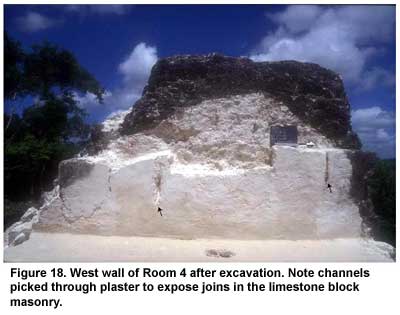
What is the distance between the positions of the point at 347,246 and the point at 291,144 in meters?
1.89

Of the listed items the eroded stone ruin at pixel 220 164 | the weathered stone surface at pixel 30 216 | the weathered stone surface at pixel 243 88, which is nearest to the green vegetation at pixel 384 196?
the weathered stone surface at pixel 243 88

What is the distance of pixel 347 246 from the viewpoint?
19.6 ft

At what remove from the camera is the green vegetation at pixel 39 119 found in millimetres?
13203

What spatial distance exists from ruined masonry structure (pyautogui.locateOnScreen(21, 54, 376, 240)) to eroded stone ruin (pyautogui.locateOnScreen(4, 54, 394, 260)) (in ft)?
0.05

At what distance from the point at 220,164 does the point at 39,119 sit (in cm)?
1087

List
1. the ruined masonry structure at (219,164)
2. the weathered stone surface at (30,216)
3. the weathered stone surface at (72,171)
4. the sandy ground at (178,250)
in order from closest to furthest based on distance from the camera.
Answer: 1. the sandy ground at (178,250)
2. the ruined masonry structure at (219,164)
3. the weathered stone surface at (72,171)
4. the weathered stone surface at (30,216)

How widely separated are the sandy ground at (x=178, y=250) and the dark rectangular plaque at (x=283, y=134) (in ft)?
5.78

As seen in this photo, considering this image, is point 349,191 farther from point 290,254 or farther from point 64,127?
point 64,127

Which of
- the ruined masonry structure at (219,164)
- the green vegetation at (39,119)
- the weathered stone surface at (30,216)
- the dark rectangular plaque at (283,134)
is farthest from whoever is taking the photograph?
the green vegetation at (39,119)

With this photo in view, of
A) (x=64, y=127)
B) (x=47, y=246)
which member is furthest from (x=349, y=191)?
(x=64, y=127)

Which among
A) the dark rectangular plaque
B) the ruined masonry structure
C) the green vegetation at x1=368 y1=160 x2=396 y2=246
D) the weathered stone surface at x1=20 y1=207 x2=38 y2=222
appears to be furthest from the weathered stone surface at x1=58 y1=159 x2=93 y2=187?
the green vegetation at x1=368 y1=160 x2=396 y2=246

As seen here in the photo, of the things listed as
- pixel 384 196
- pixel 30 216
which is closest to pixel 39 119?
pixel 30 216

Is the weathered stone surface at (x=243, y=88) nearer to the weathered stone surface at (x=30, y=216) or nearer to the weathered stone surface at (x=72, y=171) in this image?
the weathered stone surface at (x=72, y=171)
